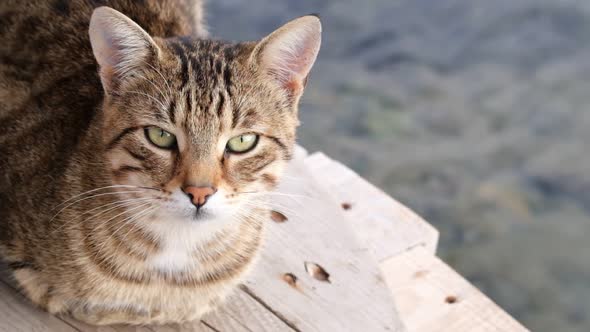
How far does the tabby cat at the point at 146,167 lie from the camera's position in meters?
1.93

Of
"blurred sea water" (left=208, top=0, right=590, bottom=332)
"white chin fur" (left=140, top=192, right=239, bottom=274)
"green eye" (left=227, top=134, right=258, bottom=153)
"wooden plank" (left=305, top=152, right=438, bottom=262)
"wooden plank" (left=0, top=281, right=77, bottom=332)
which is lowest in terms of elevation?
"blurred sea water" (left=208, top=0, right=590, bottom=332)

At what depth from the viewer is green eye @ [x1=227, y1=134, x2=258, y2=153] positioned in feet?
6.47

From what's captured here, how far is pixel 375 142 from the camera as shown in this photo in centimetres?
478

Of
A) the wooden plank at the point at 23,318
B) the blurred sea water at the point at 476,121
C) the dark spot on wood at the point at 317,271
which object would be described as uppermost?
the wooden plank at the point at 23,318

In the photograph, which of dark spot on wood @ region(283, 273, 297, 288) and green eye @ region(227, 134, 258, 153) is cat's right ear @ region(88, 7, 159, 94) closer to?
green eye @ region(227, 134, 258, 153)

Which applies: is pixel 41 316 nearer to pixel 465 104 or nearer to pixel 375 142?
pixel 375 142

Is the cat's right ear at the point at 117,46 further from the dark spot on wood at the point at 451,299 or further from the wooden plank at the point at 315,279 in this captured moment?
the dark spot on wood at the point at 451,299

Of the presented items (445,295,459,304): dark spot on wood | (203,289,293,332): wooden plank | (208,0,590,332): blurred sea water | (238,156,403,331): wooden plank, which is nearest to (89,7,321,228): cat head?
(238,156,403,331): wooden plank

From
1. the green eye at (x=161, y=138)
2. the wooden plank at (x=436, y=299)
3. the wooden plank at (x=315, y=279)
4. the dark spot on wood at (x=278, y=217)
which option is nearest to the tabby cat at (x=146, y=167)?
the green eye at (x=161, y=138)

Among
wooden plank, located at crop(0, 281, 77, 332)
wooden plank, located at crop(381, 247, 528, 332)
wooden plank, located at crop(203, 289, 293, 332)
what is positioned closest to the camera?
wooden plank, located at crop(0, 281, 77, 332)

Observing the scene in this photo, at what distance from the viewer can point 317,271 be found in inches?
98.6

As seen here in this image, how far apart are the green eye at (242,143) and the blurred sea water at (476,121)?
228 centimetres

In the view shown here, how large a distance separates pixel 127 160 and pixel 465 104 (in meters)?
3.35

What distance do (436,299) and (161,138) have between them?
1.21 metres
